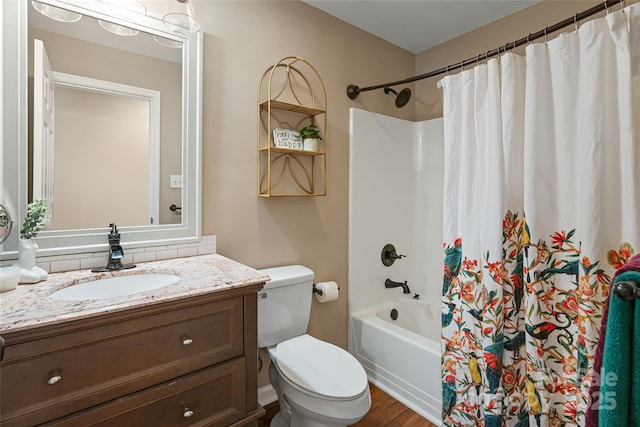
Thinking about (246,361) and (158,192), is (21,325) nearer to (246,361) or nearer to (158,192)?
(246,361)

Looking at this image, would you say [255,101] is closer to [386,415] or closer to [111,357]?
[111,357]

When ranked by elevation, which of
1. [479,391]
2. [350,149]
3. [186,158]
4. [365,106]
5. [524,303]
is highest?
[365,106]

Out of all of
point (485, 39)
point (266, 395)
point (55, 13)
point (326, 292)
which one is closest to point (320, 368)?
point (326, 292)

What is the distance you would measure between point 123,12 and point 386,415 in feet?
7.93

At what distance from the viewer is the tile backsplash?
129cm

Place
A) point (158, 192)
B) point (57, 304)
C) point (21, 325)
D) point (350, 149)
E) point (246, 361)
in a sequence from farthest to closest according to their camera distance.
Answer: point (350, 149)
point (158, 192)
point (246, 361)
point (57, 304)
point (21, 325)

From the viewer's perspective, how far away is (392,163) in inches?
98.4

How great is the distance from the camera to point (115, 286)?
51.0 inches

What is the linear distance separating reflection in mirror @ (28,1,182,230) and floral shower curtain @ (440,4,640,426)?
1413mm

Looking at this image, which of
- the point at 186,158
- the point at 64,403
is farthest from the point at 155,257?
the point at 64,403

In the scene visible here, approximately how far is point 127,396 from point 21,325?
1.15 feet

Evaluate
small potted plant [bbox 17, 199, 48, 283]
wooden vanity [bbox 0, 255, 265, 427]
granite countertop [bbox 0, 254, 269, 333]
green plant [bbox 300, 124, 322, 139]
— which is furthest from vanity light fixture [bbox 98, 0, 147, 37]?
wooden vanity [bbox 0, 255, 265, 427]

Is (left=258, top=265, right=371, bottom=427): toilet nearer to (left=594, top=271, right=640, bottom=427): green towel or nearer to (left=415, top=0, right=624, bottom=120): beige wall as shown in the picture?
(left=594, top=271, right=640, bottom=427): green towel

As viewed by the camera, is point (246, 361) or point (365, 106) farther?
point (365, 106)
